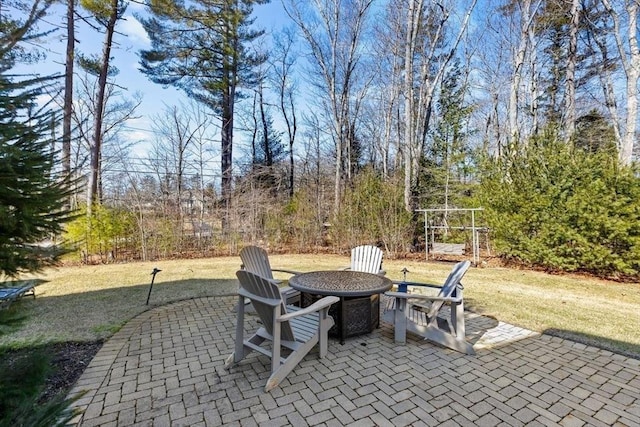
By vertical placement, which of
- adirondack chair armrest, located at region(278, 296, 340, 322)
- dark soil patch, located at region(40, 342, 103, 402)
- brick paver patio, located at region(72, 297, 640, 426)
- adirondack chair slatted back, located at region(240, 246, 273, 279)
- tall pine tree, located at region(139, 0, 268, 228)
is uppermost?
tall pine tree, located at region(139, 0, 268, 228)

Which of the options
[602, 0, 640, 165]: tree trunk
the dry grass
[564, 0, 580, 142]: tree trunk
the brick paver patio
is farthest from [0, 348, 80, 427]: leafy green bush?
[564, 0, 580, 142]: tree trunk

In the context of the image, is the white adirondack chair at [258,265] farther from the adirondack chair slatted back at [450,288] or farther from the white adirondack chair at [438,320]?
the adirondack chair slatted back at [450,288]

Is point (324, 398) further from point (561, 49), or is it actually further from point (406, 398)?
point (561, 49)

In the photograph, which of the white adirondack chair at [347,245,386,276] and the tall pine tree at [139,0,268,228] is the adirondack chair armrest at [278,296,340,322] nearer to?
the white adirondack chair at [347,245,386,276]

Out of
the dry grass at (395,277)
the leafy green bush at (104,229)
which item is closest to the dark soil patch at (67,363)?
the dry grass at (395,277)

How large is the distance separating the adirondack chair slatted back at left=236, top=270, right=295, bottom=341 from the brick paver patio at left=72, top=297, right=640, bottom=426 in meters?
0.42

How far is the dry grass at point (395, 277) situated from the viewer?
12.0 ft

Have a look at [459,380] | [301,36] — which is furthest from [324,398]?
[301,36]

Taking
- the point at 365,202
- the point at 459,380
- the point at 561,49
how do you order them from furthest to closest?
the point at 561,49, the point at 365,202, the point at 459,380

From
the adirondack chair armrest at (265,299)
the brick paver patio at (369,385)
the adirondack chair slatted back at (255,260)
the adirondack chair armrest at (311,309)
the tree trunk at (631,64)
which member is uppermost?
the tree trunk at (631,64)

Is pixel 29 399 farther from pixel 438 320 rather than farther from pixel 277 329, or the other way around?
pixel 438 320

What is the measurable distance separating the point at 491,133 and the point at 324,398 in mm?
18153

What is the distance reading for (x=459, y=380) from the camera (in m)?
2.64

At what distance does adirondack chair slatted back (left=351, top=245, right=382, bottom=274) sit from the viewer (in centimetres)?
471
